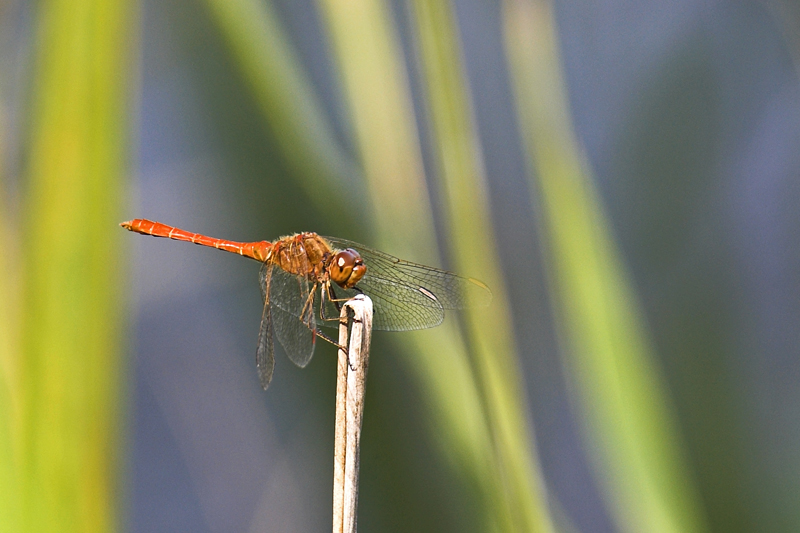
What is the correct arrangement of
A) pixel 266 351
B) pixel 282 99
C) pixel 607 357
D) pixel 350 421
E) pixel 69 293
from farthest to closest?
1. pixel 266 351
2. pixel 282 99
3. pixel 607 357
4. pixel 350 421
5. pixel 69 293

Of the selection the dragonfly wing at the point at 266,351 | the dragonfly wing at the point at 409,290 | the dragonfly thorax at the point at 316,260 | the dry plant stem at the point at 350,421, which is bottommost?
the dry plant stem at the point at 350,421

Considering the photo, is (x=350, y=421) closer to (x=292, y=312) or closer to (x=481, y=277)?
(x=481, y=277)

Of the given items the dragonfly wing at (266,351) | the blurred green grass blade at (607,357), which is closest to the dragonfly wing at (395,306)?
the dragonfly wing at (266,351)

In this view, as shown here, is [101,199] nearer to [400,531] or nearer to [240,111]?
[240,111]

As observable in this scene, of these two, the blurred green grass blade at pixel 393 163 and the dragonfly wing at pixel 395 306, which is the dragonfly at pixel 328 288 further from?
the blurred green grass blade at pixel 393 163

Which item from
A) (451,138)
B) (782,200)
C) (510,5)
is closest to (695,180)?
(782,200)

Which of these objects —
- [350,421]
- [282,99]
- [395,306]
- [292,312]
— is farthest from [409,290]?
[350,421]

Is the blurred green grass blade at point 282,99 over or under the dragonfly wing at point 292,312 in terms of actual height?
over
